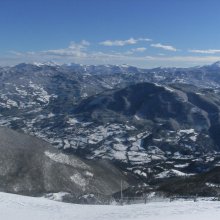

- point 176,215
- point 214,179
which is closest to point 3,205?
point 176,215

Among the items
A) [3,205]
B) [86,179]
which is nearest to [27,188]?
[86,179]

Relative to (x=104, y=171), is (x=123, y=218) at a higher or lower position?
higher

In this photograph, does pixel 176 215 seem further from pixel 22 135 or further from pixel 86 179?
pixel 22 135

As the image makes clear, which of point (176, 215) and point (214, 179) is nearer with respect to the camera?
point (176, 215)

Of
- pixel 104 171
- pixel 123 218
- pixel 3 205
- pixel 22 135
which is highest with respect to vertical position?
pixel 123 218

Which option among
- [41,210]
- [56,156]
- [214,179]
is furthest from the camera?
[56,156]

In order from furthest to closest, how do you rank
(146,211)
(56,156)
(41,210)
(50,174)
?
1. (56,156)
2. (50,174)
3. (41,210)
4. (146,211)

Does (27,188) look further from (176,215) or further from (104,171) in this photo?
(176,215)
